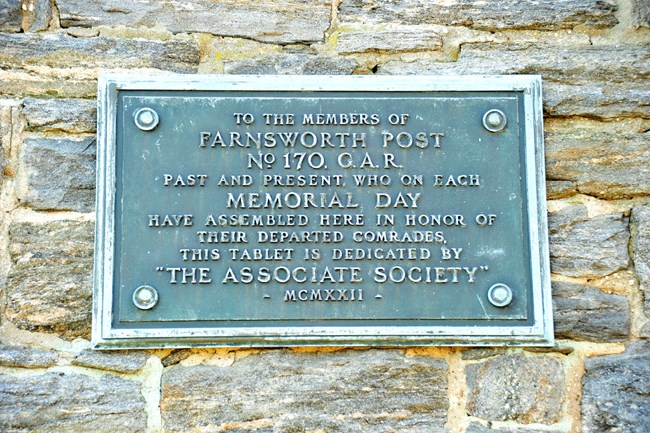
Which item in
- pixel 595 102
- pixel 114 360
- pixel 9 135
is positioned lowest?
pixel 114 360

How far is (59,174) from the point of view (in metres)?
2.88

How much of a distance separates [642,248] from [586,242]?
21 centimetres

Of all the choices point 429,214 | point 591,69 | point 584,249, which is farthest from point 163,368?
point 591,69

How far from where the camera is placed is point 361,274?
9.20 ft

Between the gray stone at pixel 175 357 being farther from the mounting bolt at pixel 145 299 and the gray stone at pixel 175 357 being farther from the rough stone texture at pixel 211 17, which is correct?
the rough stone texture at pixel 211 17

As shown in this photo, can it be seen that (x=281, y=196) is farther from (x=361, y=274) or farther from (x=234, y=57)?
(x=234, y=57)

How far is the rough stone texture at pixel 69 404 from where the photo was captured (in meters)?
2.71

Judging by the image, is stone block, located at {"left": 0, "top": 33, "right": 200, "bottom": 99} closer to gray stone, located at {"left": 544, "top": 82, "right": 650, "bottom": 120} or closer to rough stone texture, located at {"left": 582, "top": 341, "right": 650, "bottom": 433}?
gray stone, located at {"left": 544, "top": 82, "right": 650, "bottom": 120}

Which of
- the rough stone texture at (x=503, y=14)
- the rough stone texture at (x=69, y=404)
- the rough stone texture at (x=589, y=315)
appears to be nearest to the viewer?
the rough stone texture at (x=69, y=404)

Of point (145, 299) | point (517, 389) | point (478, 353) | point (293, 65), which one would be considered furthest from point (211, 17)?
point (517, 389)

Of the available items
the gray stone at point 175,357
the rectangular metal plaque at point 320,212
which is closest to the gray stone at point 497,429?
the rectangular metal plaque at point 320,212

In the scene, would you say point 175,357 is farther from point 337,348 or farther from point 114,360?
point 337,348

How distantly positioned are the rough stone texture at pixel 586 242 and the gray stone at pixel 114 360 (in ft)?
5.00

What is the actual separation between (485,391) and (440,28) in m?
1.40
